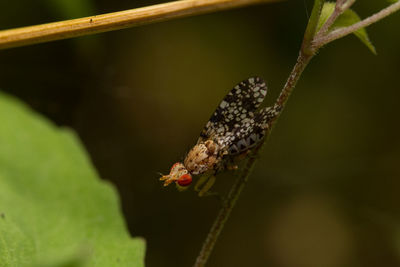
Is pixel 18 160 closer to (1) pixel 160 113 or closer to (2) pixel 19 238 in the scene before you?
(2) pixel 19 238

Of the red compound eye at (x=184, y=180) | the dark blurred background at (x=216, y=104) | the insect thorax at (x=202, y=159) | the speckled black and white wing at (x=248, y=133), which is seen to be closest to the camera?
the speckled black and white wing at (x=248, y=133)

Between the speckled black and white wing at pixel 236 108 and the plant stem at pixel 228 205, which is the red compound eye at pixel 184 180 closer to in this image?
the speckled black and white wing at pixel 236 108

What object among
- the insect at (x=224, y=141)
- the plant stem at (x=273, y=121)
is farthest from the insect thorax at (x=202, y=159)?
the plant stem at (x=273, y=121)

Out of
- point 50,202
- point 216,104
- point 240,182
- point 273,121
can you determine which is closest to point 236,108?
point 273,121

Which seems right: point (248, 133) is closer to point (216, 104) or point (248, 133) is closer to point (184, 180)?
point (184, 180)

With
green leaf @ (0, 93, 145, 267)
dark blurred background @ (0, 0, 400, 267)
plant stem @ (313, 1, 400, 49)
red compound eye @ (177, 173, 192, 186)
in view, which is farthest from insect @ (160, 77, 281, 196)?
dark blurred background @ (0, 0, 400, 267)

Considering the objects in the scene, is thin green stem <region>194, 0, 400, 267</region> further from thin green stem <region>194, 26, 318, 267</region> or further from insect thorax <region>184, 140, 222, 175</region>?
insect thorax <region>184, 140, 222, 175</region>

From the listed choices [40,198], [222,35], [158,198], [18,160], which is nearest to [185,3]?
[40,198]
